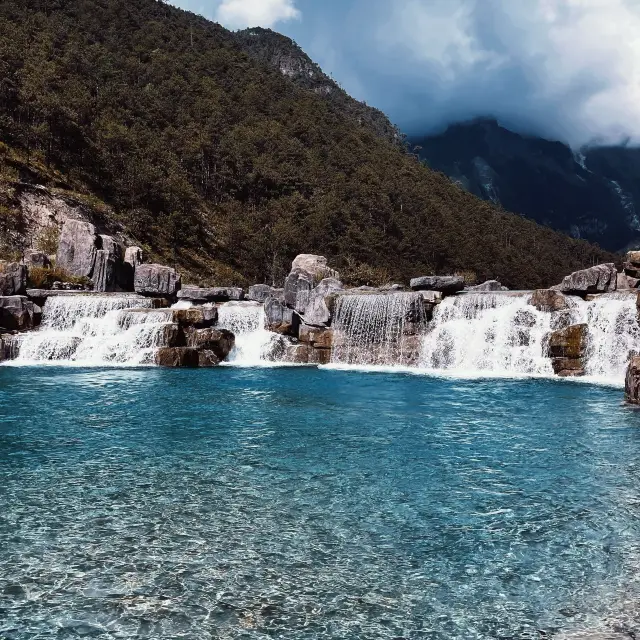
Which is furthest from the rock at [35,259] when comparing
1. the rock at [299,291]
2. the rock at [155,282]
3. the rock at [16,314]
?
the rock at [299,291]

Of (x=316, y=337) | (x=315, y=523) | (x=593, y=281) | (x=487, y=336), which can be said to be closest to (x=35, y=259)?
(x=316, y=337)

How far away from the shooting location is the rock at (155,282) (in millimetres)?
39281

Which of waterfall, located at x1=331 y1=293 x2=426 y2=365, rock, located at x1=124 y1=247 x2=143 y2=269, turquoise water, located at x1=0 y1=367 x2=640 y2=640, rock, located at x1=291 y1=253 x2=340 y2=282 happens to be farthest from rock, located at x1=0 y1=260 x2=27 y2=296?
turquoise water, located at x1=0 y1=367 x2=640 y2=640

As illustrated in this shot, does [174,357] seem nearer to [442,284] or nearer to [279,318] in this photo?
[279,318]

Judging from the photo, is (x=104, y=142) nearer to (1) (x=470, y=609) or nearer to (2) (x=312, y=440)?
(2) (x=312, y=440)

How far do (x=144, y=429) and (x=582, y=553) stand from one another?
11.0 meters

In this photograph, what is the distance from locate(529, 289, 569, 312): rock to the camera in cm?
3066

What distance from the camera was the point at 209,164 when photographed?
88.5m

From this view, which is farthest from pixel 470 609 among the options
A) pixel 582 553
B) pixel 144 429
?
pixel 144 429

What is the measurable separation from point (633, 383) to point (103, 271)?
35517 mm

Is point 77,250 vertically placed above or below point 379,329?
above

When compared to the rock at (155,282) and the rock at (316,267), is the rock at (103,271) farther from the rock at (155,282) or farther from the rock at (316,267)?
the rock at (316,267)

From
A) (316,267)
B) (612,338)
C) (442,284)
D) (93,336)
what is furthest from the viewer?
(316,267)

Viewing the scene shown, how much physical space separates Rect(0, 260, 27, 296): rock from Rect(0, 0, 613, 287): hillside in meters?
16.6
